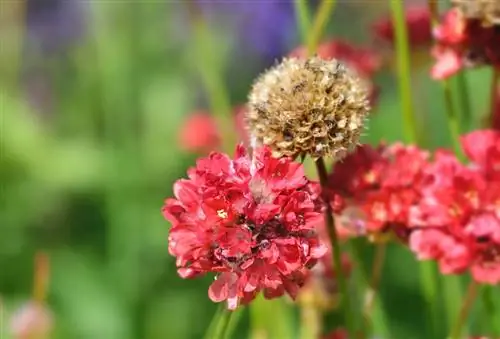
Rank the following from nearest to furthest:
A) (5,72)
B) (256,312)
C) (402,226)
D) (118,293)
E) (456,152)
Answer: (402,226)
(456,152)
(256,312)
(118,293)
(5,72)

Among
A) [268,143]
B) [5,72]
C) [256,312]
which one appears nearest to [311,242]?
[268,143]

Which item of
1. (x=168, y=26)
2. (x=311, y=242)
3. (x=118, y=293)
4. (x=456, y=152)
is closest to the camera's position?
(x=311, y=242)

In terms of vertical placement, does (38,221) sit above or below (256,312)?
above

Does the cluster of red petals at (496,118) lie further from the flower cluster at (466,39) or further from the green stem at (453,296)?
the green stem at (453,296)

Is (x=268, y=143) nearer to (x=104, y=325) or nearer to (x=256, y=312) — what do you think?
(x=256, y=312)

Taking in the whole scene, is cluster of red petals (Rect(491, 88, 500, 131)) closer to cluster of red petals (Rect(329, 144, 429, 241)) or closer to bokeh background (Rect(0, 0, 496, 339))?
cluster of red petals (Rect(329, 144, 429, 241))
